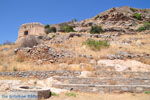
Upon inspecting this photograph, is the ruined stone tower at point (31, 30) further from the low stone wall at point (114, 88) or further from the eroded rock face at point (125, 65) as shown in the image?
the low stone wall at point (114, 88)

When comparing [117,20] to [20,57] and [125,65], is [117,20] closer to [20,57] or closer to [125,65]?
[125,65]

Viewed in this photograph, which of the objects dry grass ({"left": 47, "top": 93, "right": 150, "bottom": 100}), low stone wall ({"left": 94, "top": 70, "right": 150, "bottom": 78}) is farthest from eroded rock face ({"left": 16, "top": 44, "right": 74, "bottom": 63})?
dry grass ({"left": 47, "top": 93, "right": 150, "bottom": 100})

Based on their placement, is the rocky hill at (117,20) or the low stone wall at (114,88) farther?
the rocky hill at (117,20)

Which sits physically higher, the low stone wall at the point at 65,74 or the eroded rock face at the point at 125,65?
the eroded rock face at the point at 125,65

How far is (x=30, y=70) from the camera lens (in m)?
12.1

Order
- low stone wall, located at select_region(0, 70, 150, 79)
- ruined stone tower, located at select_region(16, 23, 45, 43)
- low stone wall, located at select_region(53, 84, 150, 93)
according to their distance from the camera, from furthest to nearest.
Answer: ruined stone tower, located at select_region(16, 23, 45, 43) → low stone wall, located at select_region(0, 70, 150, 79) → low stone wall, located at select_region(53, 84, 150, 93)

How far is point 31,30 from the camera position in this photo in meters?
28.0

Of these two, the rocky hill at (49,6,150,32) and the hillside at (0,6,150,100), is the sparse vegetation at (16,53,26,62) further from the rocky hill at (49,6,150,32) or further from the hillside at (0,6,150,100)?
the rocky hill at (49,6,150,32)

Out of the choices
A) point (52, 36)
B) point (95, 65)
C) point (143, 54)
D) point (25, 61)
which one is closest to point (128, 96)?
point (95, 65)

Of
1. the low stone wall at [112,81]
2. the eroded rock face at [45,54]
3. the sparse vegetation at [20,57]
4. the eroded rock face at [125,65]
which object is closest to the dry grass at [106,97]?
the low stone wall at [112,81]

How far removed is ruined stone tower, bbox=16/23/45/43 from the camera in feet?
91.6

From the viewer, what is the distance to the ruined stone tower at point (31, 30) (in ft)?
91.6

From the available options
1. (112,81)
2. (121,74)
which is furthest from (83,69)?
(112,81)

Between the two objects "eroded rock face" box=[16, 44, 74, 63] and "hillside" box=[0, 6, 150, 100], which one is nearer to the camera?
"hillside" box=[0, 6, 150, 100]
